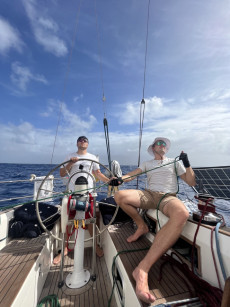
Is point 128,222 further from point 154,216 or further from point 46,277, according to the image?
point 46,277

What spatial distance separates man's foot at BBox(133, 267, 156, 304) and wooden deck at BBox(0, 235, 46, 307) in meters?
0.88

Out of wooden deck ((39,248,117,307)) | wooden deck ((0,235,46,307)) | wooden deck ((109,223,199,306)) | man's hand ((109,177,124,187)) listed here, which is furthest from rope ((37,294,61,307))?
man's hand ((109,177,124,187))

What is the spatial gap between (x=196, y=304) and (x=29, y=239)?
1.95m

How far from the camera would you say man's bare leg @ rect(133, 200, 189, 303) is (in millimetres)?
1160

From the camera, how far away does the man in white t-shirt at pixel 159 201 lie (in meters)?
1.26

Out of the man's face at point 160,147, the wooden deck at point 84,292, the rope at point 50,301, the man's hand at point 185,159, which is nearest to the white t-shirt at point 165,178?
the man's hand at point 185,159

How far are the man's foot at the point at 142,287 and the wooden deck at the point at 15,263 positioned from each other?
88 cm

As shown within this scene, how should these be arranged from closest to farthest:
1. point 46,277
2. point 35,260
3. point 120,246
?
point 35,260
point 120,246
point 46,277

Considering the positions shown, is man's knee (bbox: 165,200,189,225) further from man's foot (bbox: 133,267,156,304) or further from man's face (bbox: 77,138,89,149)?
man's face (bbox: 77,138,89,149)

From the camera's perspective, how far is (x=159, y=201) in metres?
1.75

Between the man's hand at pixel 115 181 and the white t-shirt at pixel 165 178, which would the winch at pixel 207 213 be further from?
the man's hand at pixel 115 181

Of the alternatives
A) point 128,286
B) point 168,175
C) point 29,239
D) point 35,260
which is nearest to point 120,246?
point 128,286

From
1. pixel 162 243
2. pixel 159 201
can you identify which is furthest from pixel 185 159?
pixel 162 243

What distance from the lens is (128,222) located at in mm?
2434
